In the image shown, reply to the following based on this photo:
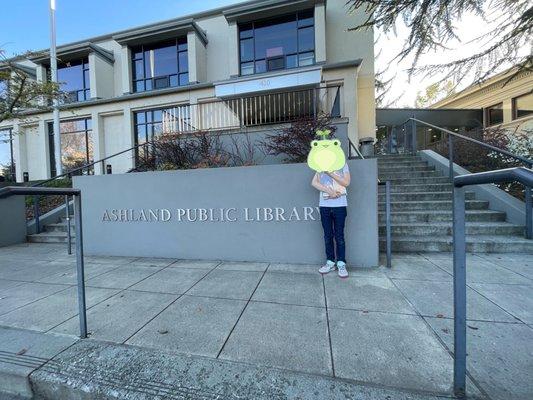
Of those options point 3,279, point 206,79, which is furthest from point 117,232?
point 206,79

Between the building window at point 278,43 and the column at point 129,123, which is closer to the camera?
the building window at point 278,43

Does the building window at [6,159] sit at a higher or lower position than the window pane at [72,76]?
lower

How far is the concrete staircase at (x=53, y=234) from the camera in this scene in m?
7.03

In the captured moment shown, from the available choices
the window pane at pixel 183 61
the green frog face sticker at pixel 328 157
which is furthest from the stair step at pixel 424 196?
the window pane at pixel 183 61

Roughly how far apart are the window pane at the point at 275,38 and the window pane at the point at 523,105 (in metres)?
12.4

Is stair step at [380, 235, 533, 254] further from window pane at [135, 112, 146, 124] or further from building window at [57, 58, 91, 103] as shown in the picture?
building window at [57, 58, 91, 103]

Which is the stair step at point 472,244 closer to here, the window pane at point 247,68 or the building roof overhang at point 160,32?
the window pane at point 247,68

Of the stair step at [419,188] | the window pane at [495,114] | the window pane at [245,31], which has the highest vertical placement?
the window pane at [245,31]

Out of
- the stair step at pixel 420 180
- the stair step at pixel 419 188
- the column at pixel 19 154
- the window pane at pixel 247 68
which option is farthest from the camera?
the column at pixel 19 154

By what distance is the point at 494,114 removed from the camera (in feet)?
57.2

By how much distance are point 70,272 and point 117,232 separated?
1153 mm

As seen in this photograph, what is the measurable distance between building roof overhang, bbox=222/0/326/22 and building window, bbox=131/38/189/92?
3.10m

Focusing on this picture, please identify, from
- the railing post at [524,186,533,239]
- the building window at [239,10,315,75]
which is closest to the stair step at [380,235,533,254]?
the railing post at [524,186,533,239]

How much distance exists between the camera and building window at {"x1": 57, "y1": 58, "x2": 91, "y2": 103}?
15312 millimetres
